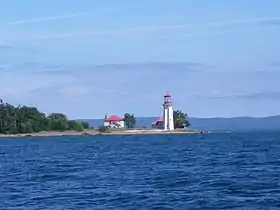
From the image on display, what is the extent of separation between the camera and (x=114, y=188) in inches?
1667

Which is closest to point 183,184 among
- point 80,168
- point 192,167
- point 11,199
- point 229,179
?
point 229,179

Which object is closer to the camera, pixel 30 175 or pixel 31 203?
pixel 31 203

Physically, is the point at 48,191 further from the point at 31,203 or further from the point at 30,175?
the point at 30,175

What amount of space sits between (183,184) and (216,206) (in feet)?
32.3

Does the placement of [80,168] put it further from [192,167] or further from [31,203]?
[31,203]

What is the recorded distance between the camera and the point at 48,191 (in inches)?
1640

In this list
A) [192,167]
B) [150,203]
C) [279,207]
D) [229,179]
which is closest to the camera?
[279,207]

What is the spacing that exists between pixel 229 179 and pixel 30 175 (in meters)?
15.6

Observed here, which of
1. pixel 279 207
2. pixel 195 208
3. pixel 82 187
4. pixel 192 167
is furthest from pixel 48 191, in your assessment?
pixel 192 167

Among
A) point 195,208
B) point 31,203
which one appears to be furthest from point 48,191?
point 195,208

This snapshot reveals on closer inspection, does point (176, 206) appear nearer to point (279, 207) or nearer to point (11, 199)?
point (279, 207)

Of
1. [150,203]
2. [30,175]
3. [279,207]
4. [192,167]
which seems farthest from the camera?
[192,167]

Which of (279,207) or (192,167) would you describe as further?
(192,167)

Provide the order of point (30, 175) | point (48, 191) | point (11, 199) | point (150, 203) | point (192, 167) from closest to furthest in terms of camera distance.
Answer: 1. point (150, 203)
2. point (11, 199)
3. point (48, 191)
4. point (30, 175)
5. point (192, 167)
